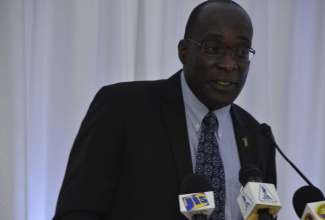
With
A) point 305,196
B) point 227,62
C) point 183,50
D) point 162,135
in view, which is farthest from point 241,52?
point 305,196

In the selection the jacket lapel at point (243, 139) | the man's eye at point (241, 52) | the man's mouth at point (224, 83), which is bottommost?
the jacket lapel at point (243, 139)

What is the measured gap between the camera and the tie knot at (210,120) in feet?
5.24

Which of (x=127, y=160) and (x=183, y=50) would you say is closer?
(x=127, y=160)

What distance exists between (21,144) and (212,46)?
1.22m

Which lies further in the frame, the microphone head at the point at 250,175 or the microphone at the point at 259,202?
the microphone head at the point at 250,175

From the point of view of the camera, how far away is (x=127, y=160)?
1.45 m

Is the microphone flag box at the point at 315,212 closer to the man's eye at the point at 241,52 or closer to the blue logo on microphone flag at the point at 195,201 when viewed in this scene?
the blue logo on microphone flag at the point at 195,201

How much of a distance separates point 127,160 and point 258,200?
492mm

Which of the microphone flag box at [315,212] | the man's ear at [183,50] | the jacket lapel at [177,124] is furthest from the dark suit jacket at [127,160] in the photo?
the microphone flag box at [315,212]

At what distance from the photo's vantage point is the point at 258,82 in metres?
2.77

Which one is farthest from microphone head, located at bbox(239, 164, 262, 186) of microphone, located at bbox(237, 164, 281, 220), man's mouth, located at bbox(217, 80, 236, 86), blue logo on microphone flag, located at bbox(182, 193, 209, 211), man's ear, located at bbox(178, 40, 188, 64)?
man's ear, located at bbox(178, 40, 188, 64)

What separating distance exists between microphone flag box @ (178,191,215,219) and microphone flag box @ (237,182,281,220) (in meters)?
0.09

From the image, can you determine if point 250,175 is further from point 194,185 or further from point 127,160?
point 127,160

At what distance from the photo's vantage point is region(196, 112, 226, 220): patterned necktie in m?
1.48
